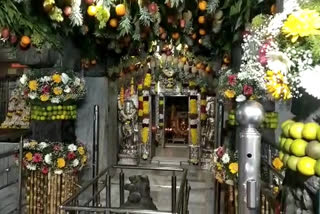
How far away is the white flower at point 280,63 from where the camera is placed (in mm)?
1763

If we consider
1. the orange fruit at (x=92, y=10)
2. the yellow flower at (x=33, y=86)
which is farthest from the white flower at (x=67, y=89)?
the orange fruit at (x=92, y=10)

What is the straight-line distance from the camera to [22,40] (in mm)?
4117

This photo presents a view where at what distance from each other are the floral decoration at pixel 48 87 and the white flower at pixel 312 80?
10.9 feet

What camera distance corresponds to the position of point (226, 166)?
3.64 meters

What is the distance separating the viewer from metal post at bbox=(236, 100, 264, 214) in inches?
59.1

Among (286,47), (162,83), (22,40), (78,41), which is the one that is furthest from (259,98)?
(162,83)

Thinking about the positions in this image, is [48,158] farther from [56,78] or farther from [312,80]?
[312,80]

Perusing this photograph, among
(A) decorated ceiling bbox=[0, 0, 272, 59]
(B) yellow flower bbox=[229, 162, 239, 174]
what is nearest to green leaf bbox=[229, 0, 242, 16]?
(A) decorated ceiling bbox=[0, 0, 272, 59]

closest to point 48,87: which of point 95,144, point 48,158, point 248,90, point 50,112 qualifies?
point 50,112

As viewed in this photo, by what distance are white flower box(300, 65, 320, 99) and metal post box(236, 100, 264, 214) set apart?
279mm

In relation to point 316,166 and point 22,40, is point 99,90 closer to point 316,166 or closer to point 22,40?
point 22,40

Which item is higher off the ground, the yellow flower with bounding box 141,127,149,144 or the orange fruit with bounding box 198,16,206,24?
the orange fruit with bounding box 198,16,206,24

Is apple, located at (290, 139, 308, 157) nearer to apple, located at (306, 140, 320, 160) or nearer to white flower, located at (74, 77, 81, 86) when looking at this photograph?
apple, located at (306, 140, 320, 160)

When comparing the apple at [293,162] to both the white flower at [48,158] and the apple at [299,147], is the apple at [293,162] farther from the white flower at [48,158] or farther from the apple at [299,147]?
the white flower at [48,158]
